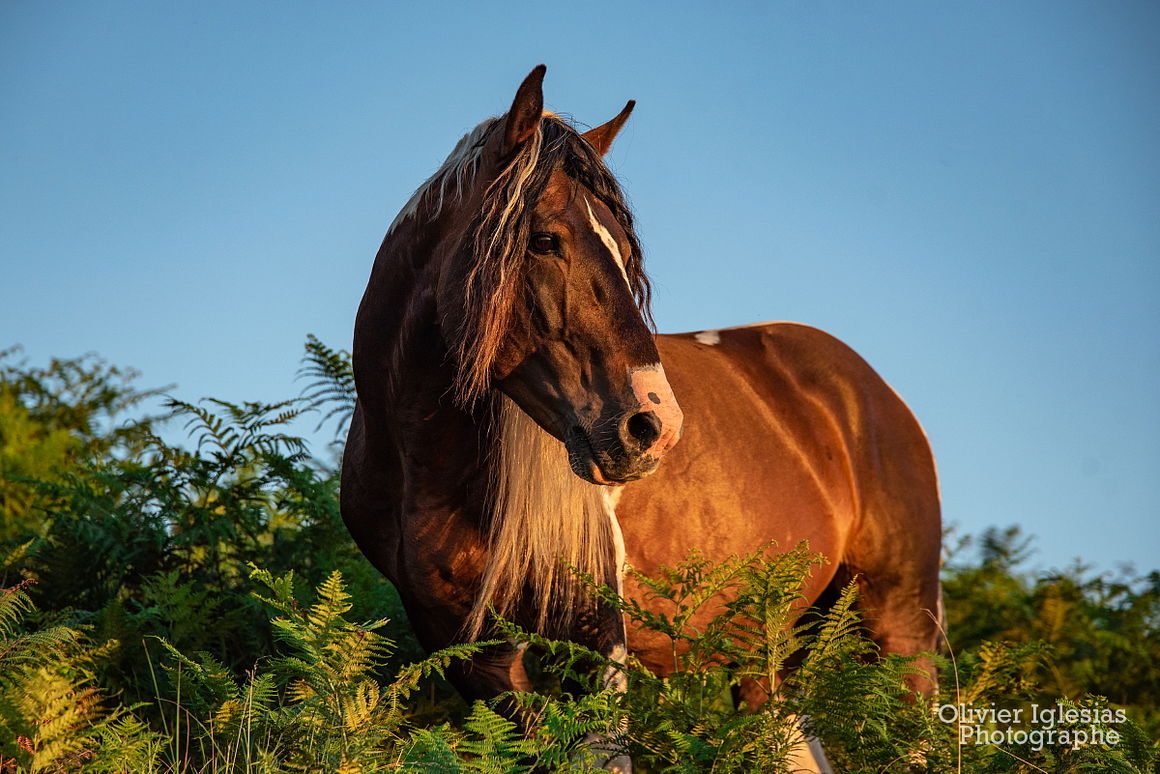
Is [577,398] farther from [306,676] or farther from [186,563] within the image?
[186,563]

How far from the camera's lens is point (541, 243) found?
118 inches

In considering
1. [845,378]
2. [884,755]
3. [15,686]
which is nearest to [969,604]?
[845,378]

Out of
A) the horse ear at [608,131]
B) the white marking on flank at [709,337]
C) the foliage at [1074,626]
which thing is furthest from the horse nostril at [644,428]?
the foliage at [1074,626]

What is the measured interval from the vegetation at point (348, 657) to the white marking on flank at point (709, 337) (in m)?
1.33

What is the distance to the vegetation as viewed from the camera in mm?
2713

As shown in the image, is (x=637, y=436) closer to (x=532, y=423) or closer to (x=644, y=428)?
(x=644, y=428)

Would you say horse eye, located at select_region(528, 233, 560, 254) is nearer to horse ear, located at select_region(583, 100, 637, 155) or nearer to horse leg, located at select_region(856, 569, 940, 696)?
horse ear, located at select_region(583, 100, 637, 155)

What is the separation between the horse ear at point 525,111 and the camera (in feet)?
9.93

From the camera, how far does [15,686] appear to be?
3078mm

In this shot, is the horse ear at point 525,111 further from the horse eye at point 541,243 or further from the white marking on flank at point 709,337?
the white marking on flank at point 709,337

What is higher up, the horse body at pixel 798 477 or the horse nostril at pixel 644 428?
the horse body at pixel 798 477

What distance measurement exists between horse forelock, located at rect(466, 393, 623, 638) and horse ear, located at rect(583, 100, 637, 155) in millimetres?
1011

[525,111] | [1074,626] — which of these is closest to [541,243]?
[525,111]

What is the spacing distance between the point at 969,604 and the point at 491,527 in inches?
185
